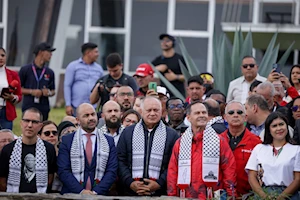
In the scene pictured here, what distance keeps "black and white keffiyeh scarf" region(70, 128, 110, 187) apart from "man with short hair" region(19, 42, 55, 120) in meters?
3.57

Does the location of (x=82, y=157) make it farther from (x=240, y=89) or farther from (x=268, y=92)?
(x=240, y=89)

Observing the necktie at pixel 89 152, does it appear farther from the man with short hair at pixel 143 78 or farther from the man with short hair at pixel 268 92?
the man with short hair at pixel 143 78

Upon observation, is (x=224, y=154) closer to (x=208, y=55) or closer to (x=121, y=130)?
(x=121, y=130)

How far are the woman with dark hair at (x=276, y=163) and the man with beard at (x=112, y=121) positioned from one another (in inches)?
76.2

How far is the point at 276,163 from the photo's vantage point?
881 cm

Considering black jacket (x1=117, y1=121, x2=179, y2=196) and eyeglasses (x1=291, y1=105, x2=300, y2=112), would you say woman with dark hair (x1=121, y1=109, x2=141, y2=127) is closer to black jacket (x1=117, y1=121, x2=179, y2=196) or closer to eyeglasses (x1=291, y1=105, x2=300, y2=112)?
black jacket (x1=117, y1=121, x2=179, y2=196)

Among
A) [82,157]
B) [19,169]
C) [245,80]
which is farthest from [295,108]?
[19,169]

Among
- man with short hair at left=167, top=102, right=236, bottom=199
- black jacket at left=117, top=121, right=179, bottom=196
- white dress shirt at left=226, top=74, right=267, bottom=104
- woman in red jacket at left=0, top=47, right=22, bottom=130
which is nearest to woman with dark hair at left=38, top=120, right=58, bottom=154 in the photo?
black jacket at left=117, top=121, right=179, bottom=196

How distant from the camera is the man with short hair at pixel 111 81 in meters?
12.5

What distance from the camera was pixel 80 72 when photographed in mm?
13547

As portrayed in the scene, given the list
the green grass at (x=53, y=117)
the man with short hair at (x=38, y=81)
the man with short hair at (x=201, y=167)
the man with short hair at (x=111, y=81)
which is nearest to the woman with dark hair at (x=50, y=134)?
the man with short hair at (x=201, y=167)

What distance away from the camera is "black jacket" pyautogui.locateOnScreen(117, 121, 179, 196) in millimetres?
9438

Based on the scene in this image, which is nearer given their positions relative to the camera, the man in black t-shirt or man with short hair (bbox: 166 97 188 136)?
man with short hair (bbox: 166 97 188 136)

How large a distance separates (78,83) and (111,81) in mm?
1117
